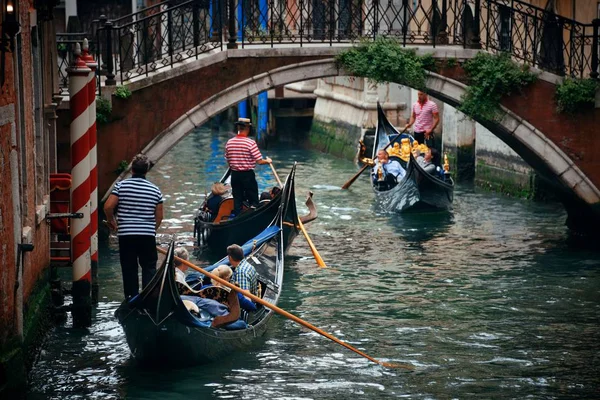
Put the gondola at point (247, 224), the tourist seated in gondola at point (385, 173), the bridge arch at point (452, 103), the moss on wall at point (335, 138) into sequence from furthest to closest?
the moss on wall at point (335, 138)
the tourist seated in gondola at point (385, 173)
the bridge arch at point (452, 103)
the gondola at point (247, 224)

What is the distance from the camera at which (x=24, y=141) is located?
541cm

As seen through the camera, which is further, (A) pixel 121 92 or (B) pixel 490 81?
(B) pixel 490 81

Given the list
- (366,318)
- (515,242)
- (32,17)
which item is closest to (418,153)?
(515,242)

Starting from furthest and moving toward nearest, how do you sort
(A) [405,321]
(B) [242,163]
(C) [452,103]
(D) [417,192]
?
(D) [417,192] < (C) [452,103] < (B) [242,163] < (A) [405,321]

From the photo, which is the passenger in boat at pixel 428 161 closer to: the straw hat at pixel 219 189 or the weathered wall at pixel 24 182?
the straw hat at pixel 219 189

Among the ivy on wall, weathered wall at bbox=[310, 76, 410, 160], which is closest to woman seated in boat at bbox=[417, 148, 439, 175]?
the ivy on wall

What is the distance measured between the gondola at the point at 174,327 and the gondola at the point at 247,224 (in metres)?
1.87

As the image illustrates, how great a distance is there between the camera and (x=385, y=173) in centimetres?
1053

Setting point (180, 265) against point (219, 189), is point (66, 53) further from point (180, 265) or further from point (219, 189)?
point (180, 265)

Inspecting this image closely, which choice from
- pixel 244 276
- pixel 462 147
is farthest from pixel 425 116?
pixel 244 276

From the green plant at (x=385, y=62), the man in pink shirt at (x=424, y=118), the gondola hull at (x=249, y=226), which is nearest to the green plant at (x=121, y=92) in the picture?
the gondola hull at (x=249, y=226)

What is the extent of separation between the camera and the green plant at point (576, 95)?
8383mm

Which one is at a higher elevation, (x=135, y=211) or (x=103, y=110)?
(x=103, y=110)

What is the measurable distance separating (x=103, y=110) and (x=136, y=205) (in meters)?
2.64
